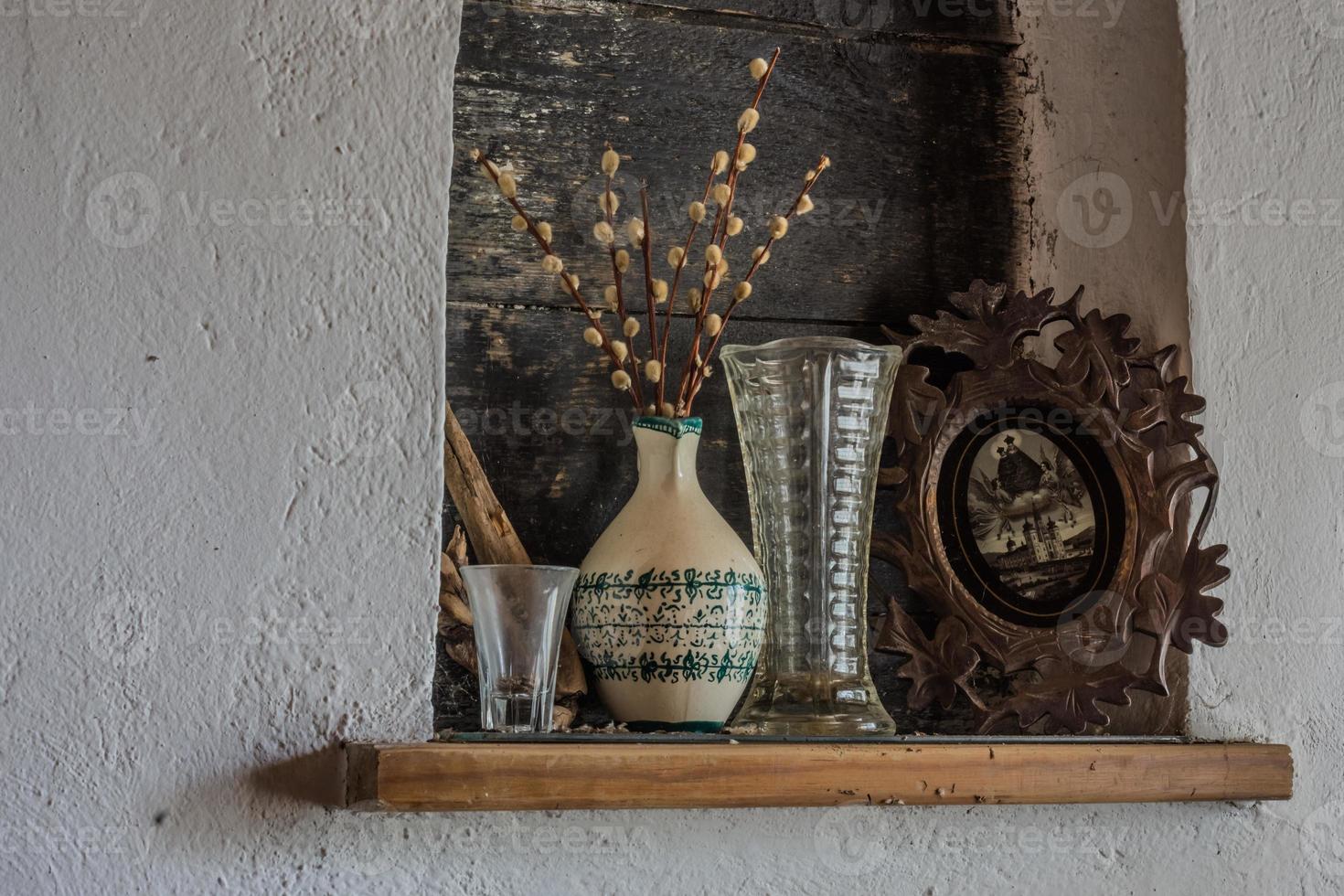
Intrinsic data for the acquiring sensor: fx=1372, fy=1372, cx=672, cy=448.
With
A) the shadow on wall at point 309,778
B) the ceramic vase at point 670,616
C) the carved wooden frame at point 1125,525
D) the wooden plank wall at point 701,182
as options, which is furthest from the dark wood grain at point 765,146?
the shadow on wall at point 309,778

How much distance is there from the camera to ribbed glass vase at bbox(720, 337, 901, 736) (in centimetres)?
105

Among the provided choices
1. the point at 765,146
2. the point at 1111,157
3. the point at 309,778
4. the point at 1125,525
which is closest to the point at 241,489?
the point at 309,778

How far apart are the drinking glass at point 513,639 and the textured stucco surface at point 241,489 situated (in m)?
0.04

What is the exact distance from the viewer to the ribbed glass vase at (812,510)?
105 cm

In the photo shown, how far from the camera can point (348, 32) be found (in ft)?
3.35

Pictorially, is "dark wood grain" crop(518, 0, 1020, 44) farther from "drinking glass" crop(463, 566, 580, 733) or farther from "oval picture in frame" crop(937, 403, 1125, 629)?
"drinking glass" crop(463, 566, 580, 733)

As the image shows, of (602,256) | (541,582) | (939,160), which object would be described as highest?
(939,160)

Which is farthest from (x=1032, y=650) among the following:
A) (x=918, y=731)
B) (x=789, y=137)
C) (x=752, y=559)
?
(x=789, y=137)

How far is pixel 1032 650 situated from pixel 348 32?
2.41ft

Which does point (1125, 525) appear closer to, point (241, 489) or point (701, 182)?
point (701, 182)

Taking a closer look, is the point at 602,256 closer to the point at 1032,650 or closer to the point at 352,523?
the point at 352,523

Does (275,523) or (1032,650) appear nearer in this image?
(275,523)

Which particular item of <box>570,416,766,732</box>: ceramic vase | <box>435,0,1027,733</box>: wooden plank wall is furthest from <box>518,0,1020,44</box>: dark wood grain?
<box>570,416,766,732</box>: ceramic vase

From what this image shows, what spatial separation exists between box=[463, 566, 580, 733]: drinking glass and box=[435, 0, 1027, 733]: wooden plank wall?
0.14m
